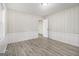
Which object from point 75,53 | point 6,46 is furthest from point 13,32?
point 75,53

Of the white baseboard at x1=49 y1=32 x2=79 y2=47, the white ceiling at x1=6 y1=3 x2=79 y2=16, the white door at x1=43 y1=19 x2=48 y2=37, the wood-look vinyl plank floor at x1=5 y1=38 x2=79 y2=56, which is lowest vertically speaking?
the wood-look vinyl plank floor at x1=5 y1=38 x2=79 y2=56

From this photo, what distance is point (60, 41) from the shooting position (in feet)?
5.34

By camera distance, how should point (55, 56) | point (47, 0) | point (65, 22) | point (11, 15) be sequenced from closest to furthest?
point (47, 0)
point (55, 56)
point (11, 15)
point (65, 22)

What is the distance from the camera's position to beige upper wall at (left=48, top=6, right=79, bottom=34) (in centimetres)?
161

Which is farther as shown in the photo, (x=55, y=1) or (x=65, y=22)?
(x=65, y=22)

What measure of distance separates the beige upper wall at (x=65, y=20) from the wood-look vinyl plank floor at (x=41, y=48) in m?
0.30

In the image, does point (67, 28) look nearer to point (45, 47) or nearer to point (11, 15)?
point (45, 47)

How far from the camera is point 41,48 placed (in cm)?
164

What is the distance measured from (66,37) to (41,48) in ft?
1.91

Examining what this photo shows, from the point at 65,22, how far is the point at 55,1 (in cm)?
56

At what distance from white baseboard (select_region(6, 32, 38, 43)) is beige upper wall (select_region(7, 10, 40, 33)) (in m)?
0.07

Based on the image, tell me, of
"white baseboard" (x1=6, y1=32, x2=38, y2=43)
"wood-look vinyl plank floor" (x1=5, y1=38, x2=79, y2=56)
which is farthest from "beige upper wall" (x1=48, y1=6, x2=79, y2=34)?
"white baseboard" (x1=6, y1=32, x2=38, y2=43)

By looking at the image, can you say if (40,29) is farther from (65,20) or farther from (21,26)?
(65,20)

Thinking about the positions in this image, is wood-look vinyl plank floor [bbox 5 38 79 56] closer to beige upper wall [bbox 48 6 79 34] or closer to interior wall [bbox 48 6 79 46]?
interior wall [bbox 48 6 79 46]
